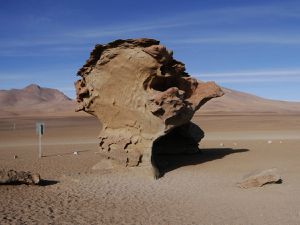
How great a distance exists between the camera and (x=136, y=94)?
52.0 feet

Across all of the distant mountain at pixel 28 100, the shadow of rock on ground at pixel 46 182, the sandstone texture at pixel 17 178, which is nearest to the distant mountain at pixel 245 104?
the distant mountain at pixel 28 100

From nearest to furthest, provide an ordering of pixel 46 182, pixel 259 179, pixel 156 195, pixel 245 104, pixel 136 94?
pixel 156 195
pixel 259 179
pixel 46 182
pixel 136 94
pixel 245 104

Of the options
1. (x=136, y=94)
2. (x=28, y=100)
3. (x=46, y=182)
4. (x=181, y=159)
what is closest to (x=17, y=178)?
(x=46, y=182)

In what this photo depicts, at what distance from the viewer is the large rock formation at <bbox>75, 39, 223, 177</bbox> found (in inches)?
598

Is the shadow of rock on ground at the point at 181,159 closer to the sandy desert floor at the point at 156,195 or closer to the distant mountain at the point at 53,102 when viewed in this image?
the sandy desert floor at the point at 156,195

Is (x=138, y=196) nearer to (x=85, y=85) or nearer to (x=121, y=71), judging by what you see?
(x=121, y=71)

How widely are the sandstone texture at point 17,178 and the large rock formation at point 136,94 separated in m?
3.78

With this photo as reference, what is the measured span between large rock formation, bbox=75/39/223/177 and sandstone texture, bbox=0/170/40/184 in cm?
378

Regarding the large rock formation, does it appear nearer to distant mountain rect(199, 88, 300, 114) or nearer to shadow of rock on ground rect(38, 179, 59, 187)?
shadow of rock on ground rect(38, 179, 59, 187)

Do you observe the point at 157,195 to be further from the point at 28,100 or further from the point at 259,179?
the point at 28,100

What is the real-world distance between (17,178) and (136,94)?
5.28 m

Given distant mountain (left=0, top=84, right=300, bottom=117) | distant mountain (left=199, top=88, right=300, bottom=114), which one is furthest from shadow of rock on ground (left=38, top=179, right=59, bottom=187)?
distant mountain (left=0, top=84, right=300, bottom=117)

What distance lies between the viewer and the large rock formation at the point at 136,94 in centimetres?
1520

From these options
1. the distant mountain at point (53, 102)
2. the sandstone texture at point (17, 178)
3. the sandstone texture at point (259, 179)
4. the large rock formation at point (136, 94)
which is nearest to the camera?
the sandstone texture at point (17, 178)
